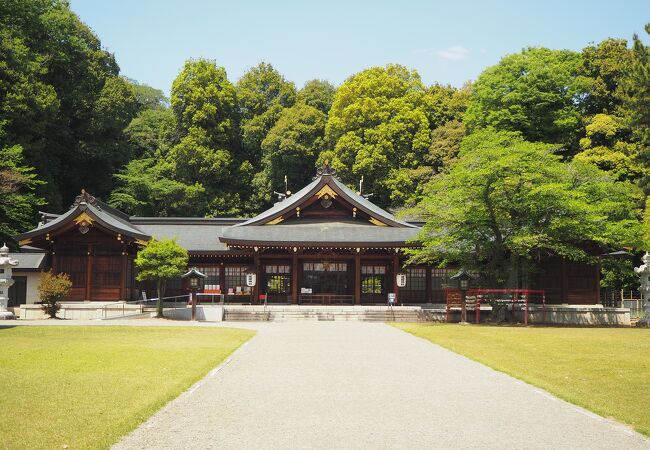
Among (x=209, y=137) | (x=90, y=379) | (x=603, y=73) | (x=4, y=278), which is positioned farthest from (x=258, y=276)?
(x=603, y=73)

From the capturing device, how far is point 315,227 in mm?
34281

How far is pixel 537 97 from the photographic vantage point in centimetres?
4566

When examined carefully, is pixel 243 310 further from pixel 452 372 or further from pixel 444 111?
pixel 444 111

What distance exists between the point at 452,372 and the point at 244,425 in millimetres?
5834

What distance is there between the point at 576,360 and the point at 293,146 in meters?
40.8

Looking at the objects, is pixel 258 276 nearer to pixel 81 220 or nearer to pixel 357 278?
pixel 357 278

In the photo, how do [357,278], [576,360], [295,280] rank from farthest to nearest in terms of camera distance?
1. [295,280]
2. [357,278]
3. [576,360]

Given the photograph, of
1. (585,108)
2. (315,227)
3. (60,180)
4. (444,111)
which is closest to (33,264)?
(315,227)

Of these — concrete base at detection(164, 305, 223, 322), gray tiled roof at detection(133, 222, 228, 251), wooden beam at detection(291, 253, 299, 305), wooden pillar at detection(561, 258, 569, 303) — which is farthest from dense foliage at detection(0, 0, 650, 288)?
concrete base at detection(164, 305, 223, 322)

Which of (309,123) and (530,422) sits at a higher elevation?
(309,123)

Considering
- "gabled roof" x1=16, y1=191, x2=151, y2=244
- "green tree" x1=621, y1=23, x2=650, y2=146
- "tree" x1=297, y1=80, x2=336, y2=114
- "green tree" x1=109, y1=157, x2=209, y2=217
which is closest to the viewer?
"green tree" x1=621, y1=23, x2=650, y2=146

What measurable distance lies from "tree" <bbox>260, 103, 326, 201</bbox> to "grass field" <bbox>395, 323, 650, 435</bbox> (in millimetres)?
32288

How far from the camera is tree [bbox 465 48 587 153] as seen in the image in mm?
45562

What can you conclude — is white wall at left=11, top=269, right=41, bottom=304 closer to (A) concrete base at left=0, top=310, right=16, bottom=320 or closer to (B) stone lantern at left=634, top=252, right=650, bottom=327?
(A) concrete base at left=0, top=310, right=16, bottom=320
